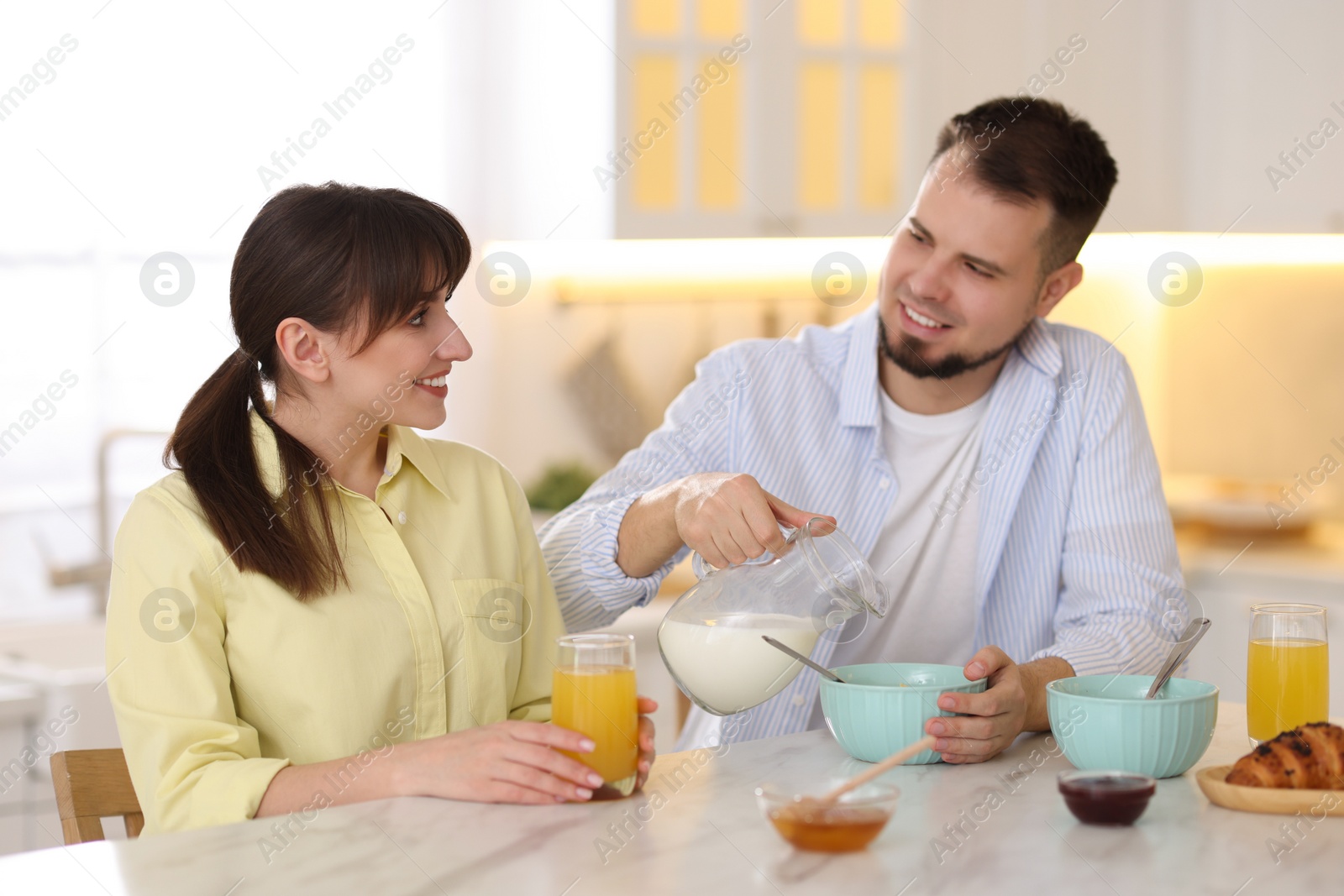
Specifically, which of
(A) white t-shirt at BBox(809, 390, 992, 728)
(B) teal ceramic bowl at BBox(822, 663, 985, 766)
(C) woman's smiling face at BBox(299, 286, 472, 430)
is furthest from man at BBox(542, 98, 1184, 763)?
(B) teal ceramic bowl at BBox(822, 663, 985, 766)

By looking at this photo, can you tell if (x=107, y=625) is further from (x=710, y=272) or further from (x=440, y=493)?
(x=710, y=272)

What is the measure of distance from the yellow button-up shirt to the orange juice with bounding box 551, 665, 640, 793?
20 centimetres

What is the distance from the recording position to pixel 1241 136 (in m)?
3.12

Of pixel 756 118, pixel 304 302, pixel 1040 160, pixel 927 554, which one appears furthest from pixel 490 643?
pixel 756 118

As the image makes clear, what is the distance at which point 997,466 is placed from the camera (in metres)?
1.92

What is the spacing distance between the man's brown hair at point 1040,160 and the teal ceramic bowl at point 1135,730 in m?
0.86

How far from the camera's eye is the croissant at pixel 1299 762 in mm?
1181

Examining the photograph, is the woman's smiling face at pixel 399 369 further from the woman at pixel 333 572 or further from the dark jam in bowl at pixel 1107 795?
the dark jam in bowl at pixel 1107 795

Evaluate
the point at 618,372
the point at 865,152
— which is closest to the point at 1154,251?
the point at 865,152

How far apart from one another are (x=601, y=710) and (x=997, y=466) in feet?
3.01

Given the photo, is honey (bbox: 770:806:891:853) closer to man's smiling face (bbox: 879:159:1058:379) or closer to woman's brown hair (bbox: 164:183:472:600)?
woman's brown hair (bbox: 164:183:472:600)

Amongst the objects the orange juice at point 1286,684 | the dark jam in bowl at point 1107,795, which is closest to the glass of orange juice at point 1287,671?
the orange juice at point 1286,684

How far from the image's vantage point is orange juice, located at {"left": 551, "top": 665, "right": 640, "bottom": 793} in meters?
1.21

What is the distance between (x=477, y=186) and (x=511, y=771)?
2413mm
